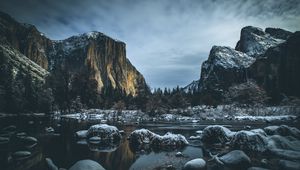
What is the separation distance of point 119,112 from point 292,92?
123 meters

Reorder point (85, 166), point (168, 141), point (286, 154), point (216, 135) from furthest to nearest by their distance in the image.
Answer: point (216, 135), point (168, 141), point (286, 154), point (85, 166)

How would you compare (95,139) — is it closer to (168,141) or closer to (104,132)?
(104,132)

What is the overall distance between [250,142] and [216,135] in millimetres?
5286

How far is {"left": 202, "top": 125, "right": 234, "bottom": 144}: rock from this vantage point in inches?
862

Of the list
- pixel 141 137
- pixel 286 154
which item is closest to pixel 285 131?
pixel 286 154

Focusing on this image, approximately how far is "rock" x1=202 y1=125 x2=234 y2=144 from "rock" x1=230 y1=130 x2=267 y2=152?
314 centimetres

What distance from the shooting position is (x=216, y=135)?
22516 mm

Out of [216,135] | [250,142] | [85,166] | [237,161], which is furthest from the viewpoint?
[216,135]

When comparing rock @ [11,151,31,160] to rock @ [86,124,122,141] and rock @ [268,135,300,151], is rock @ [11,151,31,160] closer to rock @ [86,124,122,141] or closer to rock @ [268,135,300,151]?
rock @ [86,124,122,141]

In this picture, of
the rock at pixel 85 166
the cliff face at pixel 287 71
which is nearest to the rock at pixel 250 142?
the rock at pixel 85 166

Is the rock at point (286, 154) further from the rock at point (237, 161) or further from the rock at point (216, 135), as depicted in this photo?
the rock at point (216, 135)

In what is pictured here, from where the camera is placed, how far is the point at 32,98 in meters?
88.4

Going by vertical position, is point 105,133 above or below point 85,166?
above

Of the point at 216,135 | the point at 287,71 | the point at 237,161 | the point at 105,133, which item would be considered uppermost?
the point at 287,71
